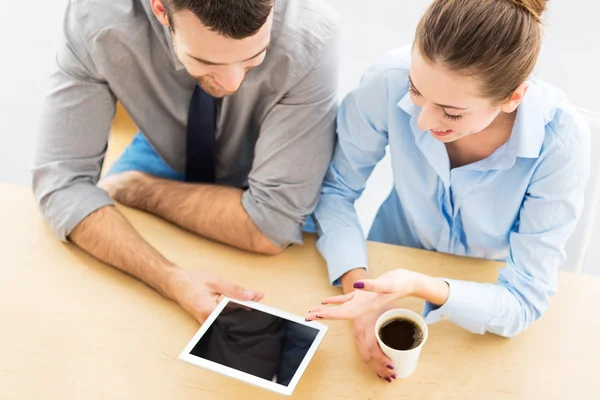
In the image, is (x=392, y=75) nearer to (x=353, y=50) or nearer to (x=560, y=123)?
(x=560, y=123)

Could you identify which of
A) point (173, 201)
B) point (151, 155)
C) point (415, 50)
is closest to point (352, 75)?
point (151, 155)

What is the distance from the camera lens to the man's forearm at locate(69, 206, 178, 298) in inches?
55.0

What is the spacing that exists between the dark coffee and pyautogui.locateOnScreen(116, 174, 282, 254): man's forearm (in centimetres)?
34

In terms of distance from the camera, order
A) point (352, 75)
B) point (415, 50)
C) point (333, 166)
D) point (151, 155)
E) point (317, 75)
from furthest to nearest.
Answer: point (352, 75)
point (151, 155)
point (333, 166)
point (317, 75)
point (415, 50)

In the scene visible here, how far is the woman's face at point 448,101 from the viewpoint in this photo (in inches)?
44.6

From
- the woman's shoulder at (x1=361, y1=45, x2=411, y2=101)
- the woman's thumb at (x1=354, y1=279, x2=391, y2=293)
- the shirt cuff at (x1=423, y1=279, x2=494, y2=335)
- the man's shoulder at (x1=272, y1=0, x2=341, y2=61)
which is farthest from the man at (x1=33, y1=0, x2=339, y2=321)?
the shirt cuff at (x1=423, y1=279, x2=494, y2=335)

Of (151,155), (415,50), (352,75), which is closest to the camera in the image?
(415,50)

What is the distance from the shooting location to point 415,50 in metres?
1.17

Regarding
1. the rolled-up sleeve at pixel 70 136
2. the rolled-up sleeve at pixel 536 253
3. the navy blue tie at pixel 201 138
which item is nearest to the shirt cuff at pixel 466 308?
the rolled-up sleeve at pixel 536 253

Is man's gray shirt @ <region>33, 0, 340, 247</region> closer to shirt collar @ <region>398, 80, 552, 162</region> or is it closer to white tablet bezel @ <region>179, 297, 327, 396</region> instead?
white tablet bezel @ <region>179, 297, 327, 396</region>

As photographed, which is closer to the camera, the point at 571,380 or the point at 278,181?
the point at 571,380

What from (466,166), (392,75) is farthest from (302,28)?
(466,166)

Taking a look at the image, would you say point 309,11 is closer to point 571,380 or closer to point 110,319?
point 110,319

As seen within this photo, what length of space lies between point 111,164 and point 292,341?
2.73 ft
